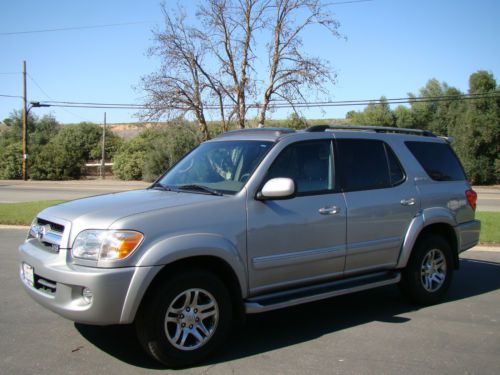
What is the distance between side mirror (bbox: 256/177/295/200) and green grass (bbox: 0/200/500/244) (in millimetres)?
7045

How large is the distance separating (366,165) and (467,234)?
1873mm

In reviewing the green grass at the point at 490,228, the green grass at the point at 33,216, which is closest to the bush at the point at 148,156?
the green grass at the point at 33,216

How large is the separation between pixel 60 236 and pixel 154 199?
0.84 m

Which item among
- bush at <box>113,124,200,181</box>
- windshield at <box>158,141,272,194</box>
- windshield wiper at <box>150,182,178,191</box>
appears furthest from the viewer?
bush at <box>113,124,200,181</box>

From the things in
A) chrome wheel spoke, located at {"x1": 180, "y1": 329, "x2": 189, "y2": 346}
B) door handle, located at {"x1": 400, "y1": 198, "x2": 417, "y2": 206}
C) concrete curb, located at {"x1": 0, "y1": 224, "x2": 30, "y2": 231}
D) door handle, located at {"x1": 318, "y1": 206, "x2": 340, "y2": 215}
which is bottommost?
concrete curb, located at {"x1": 0, "y1": 224, "x2": 30, "y2": 231}

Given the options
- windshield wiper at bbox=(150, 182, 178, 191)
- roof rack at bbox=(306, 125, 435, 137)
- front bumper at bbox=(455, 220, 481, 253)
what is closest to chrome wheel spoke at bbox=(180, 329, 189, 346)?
windshield wiper at bbox=(150, 182, 178, 191)

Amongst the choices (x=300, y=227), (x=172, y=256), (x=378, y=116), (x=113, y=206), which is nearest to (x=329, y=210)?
(x=300, y=227)

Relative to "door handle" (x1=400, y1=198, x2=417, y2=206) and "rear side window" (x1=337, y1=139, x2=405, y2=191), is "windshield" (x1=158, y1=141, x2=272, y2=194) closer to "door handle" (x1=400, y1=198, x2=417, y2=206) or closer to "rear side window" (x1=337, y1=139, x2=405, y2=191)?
"rear side window" (x1=337, y1=139, x2=405, y2=191)

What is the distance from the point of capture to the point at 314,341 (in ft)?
15.5

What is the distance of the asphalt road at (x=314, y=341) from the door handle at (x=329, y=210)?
1168 mm

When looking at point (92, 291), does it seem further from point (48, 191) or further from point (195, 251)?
point (48, 191)

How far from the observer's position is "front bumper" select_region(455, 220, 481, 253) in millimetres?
6238

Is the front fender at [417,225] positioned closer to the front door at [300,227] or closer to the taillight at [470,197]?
the taillight at [470,197]

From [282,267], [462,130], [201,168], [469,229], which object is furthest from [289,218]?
[462,130]
